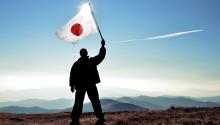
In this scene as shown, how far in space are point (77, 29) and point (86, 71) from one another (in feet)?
8.28

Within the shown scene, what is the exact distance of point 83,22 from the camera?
17.4 metres

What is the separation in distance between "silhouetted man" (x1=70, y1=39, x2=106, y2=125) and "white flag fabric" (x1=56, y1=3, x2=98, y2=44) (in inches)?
64.2

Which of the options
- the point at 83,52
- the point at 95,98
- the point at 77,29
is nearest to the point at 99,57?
the point at 83,52

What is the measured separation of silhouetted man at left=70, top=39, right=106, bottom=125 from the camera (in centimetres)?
1562

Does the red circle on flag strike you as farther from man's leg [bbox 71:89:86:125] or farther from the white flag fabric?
man's leg [bbox 71:89:86:125]

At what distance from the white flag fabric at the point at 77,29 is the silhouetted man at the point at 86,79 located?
1630 mm

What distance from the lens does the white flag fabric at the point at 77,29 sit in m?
17.2

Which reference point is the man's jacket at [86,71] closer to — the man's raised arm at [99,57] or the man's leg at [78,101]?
the man's raised arm at [99,57]

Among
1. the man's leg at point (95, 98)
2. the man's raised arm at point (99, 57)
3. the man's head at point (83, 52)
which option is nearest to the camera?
the man's raised arm at point (99, 57)

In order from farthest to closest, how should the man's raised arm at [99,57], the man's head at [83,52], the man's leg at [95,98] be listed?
1. the man's head at [83,52]
2. the man's leg at [95,98]
3. the man's raised arm at [99,57]

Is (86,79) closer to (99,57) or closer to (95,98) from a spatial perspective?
(95,98)

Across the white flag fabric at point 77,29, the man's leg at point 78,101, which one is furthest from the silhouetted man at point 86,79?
the white flag fabric at point 77,29

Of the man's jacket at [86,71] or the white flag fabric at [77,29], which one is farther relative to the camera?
the white flag fabric at [77,29]

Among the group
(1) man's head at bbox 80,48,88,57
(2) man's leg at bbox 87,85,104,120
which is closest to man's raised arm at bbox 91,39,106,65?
(1) man's head at bbox 80,48,88,57
